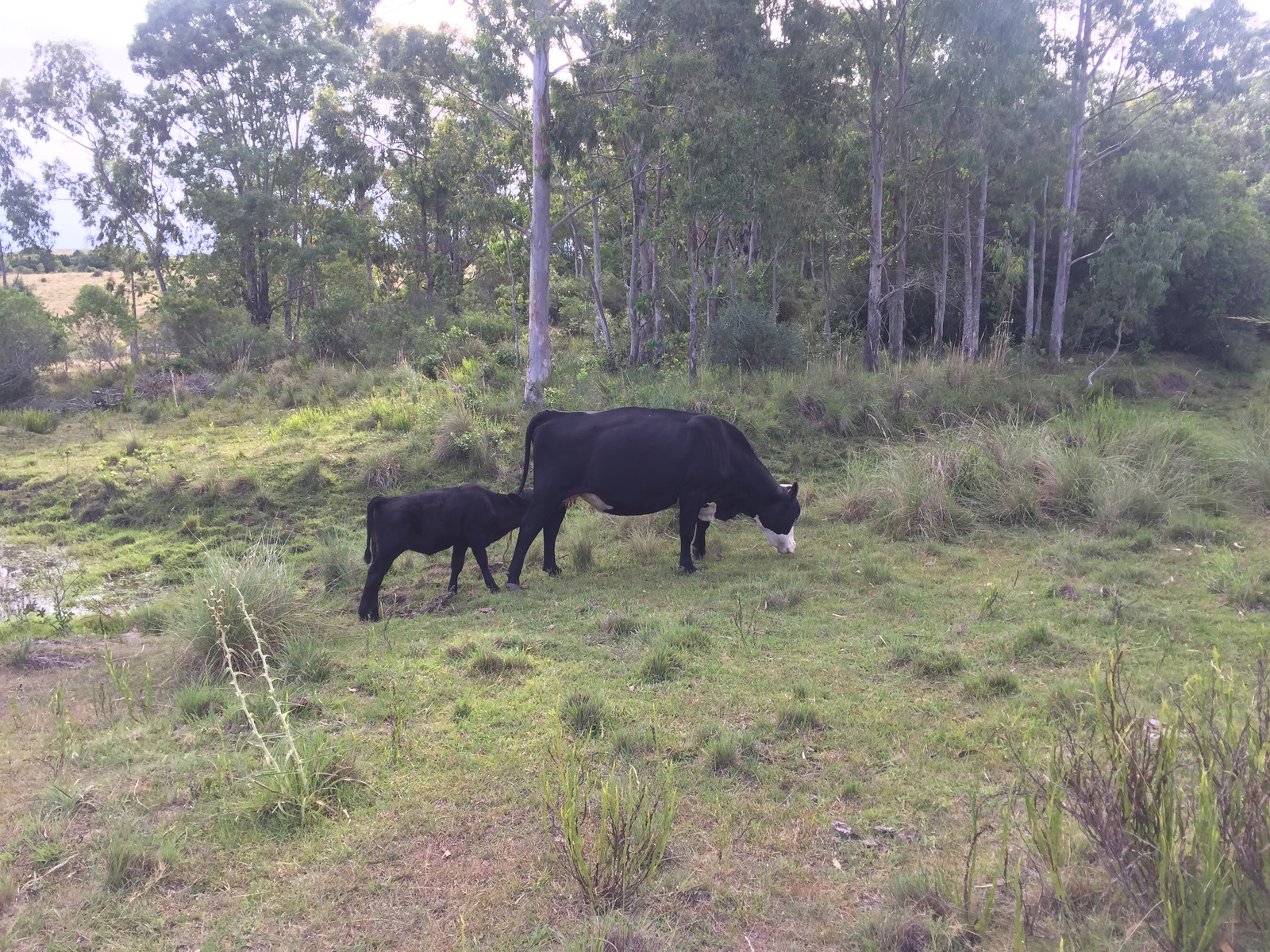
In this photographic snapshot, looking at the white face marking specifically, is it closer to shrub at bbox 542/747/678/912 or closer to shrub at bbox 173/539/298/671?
shrub at bbox 173/539/298/671

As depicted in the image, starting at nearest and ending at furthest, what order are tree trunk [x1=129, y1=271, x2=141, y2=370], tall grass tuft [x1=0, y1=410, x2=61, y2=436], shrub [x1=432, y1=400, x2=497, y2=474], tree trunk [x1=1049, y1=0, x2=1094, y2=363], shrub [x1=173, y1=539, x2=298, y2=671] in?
shrub [x1=173, y1=539, x2=298, y2=671], shrub [x1=432, y1=400, x2=497, y2=474], tall grass tuft [x1=0, y1=410, x2=61, y2=436], tree trunk [x1=1049, y1=0, x2=1094, y2=363], tree trunk [x1=129, y1=271, x2=141, y2=370]

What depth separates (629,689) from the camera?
6117 mm

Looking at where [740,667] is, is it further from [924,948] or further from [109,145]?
A: [109,145]

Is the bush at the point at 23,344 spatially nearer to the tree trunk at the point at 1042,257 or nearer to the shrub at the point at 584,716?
the shrub at the point at 584,716

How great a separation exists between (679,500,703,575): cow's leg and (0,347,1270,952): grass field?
0.78 ft

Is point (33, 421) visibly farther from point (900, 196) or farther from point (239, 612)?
point (900, 196)

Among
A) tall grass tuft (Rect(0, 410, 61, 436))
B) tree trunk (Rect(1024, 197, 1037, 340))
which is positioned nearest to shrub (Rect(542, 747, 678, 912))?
tall grass tuft (Rect(0, 410, 61, 436))

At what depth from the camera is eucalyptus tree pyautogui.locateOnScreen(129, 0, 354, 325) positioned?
32.2m

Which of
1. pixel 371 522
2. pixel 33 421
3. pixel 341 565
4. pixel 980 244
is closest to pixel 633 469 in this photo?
pixel 371 522

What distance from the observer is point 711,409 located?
14672 millimetres

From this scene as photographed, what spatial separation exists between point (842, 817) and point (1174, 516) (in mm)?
7329

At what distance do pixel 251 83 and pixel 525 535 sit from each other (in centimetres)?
3173

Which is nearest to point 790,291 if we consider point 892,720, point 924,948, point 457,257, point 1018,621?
point 457,257

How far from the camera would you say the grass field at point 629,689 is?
379 centimetres
